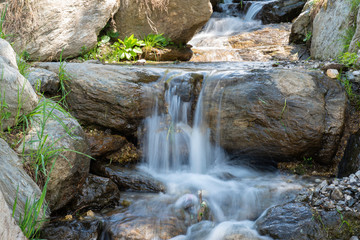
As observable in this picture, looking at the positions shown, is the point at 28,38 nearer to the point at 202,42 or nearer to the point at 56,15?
the point at 56,15

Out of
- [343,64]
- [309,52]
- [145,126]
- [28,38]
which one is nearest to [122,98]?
[145,126]

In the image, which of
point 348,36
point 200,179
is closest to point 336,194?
point 200,179

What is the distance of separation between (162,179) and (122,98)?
47.0 inches

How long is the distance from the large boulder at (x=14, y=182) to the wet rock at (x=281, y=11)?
32.9 feet

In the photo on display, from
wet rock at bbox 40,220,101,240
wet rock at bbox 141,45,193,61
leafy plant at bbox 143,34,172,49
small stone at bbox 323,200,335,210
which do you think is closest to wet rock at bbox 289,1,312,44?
wet rock at bbox 141,45,193,61

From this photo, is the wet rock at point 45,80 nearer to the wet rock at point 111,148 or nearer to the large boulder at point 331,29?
the wet rock at point 111,148

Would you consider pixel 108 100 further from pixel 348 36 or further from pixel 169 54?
pixel 348 36

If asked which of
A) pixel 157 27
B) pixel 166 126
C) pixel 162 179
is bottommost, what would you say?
pixel 162 179

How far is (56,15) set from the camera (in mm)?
5871

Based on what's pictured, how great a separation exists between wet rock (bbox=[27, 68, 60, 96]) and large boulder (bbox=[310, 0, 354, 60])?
188 inches

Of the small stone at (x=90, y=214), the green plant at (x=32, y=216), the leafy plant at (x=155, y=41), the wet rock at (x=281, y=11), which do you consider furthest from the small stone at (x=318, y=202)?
the wet rock at (x=281, y=11)

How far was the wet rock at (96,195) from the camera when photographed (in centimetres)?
303

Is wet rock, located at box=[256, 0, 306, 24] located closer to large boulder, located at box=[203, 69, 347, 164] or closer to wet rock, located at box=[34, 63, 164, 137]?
large boulder, located at box=[203, 69, 347, 164]

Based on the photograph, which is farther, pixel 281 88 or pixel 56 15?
pixel 56 15
